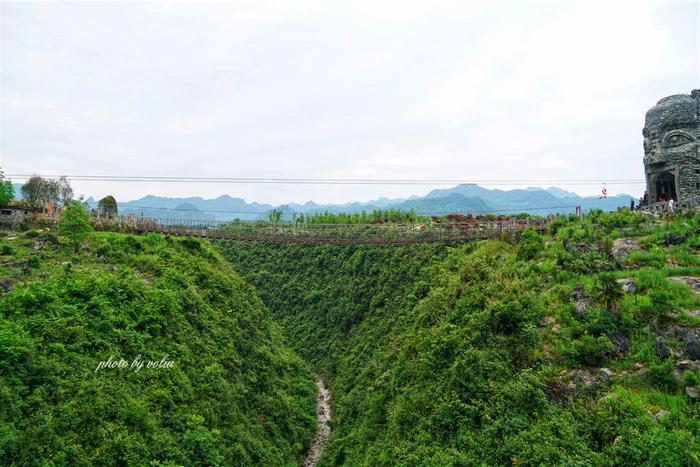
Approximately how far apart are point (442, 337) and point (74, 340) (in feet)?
37.3

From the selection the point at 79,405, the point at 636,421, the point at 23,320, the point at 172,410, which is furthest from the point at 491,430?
the point at 23,320

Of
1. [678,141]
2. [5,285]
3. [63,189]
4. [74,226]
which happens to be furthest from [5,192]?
[678,141]

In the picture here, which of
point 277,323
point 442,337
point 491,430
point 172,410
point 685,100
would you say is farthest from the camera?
point 277,323

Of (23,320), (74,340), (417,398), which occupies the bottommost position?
(417,398)

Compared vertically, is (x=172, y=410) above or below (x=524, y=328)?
below

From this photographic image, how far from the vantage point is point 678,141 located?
55.6 ft

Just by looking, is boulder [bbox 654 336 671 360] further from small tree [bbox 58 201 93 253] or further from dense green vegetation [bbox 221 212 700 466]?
small tree [bbox 58 201 93 253]

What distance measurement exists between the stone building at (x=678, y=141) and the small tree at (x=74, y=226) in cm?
2523

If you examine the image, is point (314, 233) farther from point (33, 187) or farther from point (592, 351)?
point (33, 187)

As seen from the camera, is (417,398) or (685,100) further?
(685,100)

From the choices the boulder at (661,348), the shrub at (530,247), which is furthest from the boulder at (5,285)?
the boulder at (661,348)

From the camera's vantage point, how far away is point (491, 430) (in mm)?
9570

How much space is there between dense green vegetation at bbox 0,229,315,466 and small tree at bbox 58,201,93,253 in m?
0.23

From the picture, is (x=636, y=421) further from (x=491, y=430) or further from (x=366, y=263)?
(x=366, y=263)
